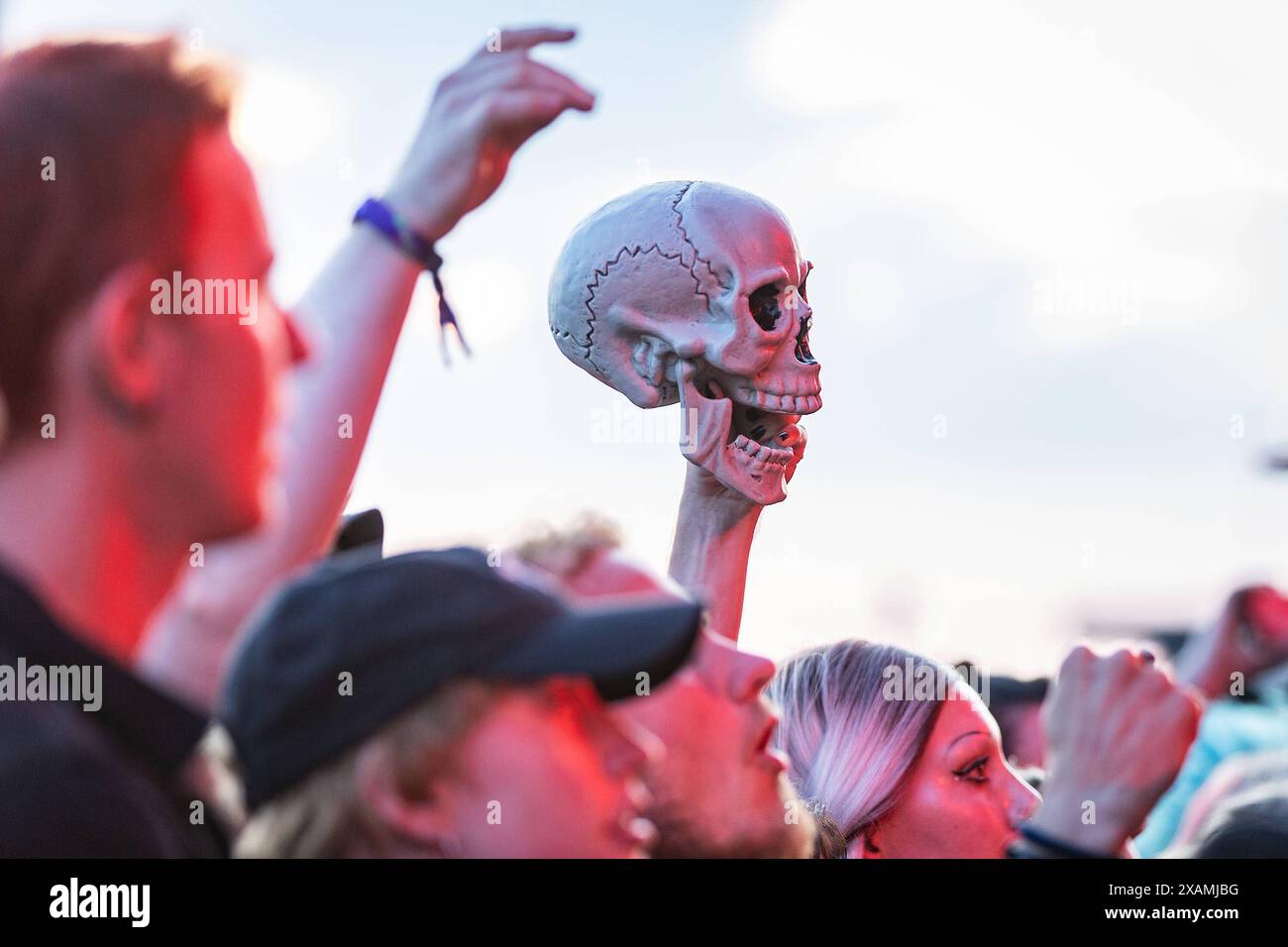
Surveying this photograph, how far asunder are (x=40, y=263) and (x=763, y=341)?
1.57 meters

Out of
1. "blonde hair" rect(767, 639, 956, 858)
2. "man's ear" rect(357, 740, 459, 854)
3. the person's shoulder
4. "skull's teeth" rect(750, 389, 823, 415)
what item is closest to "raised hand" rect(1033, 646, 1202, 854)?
"blonde hair" rect(767, 639, 956, 858)

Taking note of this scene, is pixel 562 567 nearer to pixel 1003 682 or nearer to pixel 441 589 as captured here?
pixel 441 589

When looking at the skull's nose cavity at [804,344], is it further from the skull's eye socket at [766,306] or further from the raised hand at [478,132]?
the raised hand at [478,132]

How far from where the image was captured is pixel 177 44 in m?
1.43

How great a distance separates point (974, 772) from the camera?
238cm

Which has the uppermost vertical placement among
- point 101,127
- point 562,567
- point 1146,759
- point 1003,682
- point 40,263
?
point 101,127

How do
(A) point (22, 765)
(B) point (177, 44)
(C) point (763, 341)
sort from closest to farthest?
(A) point (22, 765) < (B) point (177, 44) < (C) point (763, 341)

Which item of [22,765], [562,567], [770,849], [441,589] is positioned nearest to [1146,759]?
[770,849]

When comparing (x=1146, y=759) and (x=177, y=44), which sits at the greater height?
(x=177, y=44)

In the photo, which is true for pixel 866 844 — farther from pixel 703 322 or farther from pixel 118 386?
pixel 118 386

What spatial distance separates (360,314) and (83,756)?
0.63 metres

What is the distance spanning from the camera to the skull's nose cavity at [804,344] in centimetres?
281

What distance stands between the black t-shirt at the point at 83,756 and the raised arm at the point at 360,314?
0.28m

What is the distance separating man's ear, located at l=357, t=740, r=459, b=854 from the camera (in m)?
1.30
